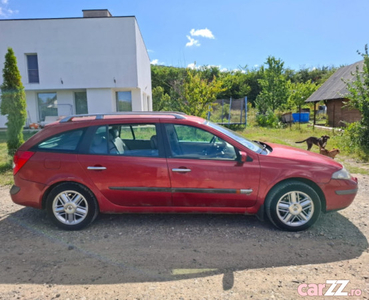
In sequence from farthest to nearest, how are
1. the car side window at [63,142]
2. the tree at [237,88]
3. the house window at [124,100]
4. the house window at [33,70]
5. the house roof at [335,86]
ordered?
1. the tree at [237,88]
2. the house window at [124,100]
3. the house roof at [335,86]
4. the house window at [33,70]
5. the car side window at [63,142]

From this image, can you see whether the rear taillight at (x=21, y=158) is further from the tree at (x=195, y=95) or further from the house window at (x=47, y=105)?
the house window at (x=47, y=105)

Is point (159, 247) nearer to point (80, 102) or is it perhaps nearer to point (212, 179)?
point (212, 179)

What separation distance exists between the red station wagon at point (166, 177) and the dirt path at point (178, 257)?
1.02ft

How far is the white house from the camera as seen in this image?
17703 millimetres

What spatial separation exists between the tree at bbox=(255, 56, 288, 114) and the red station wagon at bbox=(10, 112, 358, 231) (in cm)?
2303

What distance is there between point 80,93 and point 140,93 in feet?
13.9

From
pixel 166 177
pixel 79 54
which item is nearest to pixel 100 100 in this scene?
pixel 79 54

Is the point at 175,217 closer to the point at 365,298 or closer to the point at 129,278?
the point at 129,278

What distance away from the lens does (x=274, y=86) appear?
2550 centimetres

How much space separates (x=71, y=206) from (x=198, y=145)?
2006 millimetres

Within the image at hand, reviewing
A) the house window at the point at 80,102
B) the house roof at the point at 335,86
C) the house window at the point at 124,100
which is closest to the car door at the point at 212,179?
the house window at the point at 124,100

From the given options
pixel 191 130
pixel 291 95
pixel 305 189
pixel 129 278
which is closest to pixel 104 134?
pixel 191 130

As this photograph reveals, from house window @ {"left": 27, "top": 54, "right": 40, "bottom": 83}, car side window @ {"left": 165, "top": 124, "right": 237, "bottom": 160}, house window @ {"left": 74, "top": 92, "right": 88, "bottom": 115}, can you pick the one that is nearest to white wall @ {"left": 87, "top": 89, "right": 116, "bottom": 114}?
house window @ {"left": 74, "top": 92, "right": 88, "bottom": 115}

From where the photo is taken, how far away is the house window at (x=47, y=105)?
18.9 m
